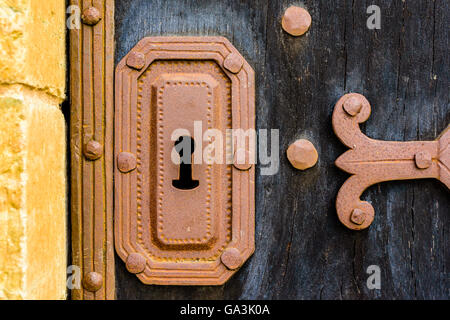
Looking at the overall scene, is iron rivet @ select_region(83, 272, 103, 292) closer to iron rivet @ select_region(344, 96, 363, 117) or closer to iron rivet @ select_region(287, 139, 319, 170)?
iron rivet @ select_region(287, 139, 319, 170)

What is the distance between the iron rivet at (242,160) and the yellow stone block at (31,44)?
36 centimetres

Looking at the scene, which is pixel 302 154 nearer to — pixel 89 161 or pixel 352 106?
pixel 352 106

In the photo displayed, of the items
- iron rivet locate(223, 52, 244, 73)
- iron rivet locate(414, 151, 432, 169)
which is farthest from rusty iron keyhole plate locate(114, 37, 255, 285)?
iron rivet locate(414, 151, 432, 169)

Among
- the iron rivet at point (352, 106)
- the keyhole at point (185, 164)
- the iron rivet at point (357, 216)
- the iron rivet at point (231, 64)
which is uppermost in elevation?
the iron rivet at point (231, 64)

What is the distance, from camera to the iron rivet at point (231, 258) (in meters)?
0.82

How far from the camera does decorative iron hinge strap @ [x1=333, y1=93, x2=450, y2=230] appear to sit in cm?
82

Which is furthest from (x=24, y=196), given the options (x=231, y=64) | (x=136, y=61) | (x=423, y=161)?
(x=423, y=161)

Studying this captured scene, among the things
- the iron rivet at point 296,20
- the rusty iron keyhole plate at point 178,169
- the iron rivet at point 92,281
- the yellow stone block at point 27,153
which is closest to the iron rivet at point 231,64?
the rusty iron keyhole plate at point 178,169

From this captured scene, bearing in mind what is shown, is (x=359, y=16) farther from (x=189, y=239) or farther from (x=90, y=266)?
(x=90, y=266)

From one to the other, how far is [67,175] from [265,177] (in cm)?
40

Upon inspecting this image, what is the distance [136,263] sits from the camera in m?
0.83

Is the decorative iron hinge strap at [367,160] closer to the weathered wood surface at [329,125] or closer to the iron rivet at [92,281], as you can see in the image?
the weathered wood surface at [329,125]

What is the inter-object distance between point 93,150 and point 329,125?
47cm

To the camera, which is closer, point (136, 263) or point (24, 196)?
point (24, 196)
